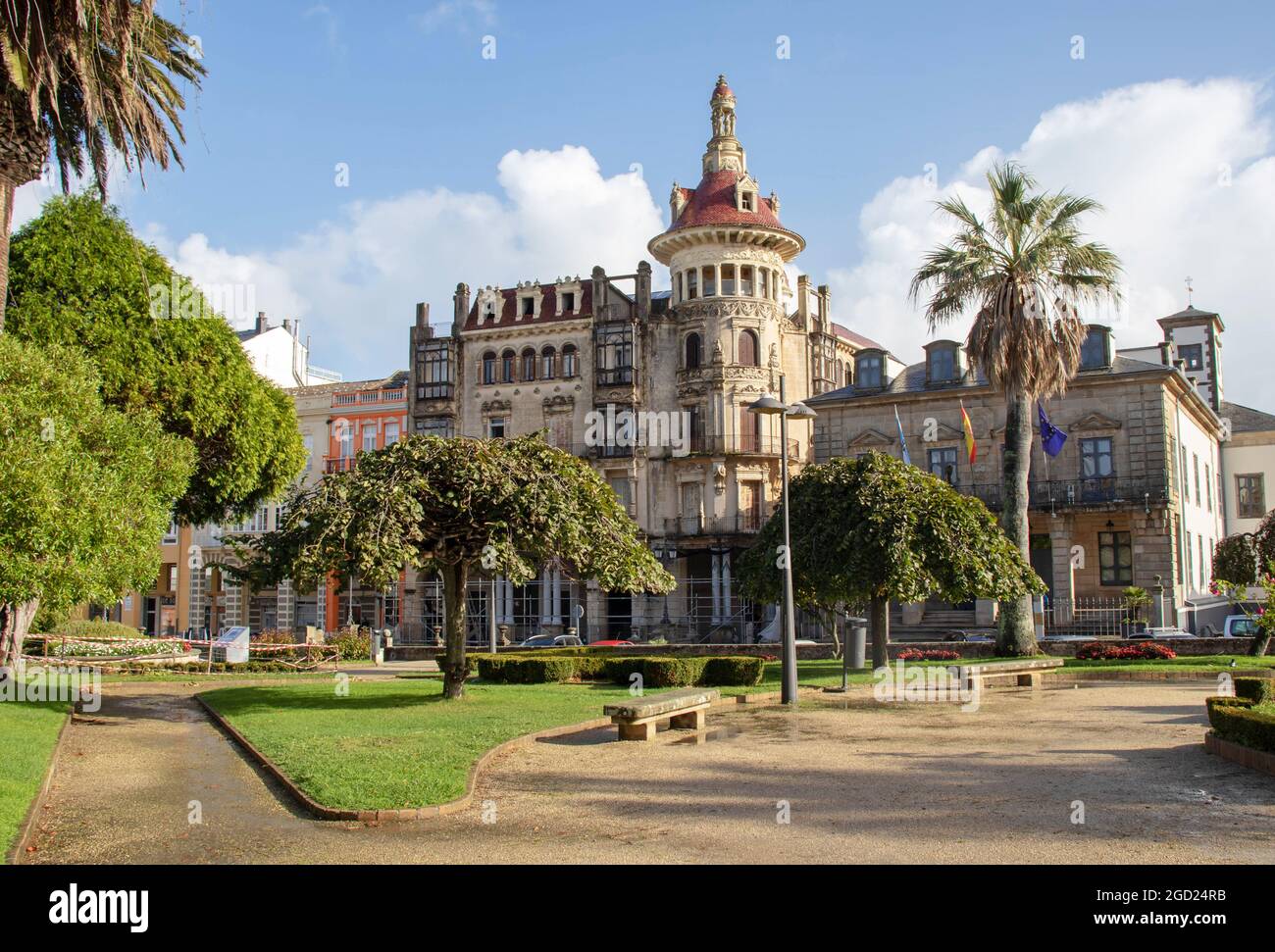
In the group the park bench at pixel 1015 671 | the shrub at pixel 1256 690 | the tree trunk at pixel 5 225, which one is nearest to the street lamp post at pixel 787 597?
the park bench at pixel 1015 671

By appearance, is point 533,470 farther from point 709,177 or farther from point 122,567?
point 709,177

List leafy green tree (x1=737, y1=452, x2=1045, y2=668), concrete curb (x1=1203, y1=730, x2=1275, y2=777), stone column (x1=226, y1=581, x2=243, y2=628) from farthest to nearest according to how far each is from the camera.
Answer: stone column (x1=226, y1=581, x2=243, y2=628) → leafy green tree (x1=737, y1=452, x2=1045, y2=668) → concrete curb (x1=1203, y1=730, x2=1275, y2=777)

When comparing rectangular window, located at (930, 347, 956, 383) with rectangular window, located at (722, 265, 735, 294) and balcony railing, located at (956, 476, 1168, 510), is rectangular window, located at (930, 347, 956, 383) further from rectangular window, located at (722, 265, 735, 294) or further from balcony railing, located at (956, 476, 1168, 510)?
rectangular window, located at (722, 265, 735, 294)

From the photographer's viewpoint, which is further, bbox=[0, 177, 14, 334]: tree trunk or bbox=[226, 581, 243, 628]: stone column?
bbox=[226, 581, 243, 628]: stone column

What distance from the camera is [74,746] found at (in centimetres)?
1535

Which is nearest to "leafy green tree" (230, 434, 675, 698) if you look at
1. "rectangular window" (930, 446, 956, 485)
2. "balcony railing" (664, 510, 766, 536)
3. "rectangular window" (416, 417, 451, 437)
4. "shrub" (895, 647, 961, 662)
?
"shrub" (895, 647, 961, 662)

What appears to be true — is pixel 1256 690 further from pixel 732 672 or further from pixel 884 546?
pixel 732 672

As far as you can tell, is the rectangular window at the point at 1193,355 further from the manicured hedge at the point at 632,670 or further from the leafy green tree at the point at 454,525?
the leafy green tree at the point at 454,525

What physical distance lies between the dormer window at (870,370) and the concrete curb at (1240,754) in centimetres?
3482

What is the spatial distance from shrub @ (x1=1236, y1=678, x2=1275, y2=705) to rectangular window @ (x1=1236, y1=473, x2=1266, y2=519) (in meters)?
45.0

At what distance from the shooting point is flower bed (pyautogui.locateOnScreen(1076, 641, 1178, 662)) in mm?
27984

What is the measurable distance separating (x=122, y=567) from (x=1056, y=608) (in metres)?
34.0

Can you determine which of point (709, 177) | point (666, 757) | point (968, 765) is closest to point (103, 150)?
point (666, 757)

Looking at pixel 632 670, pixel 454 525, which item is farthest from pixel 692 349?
pixel 454 525
